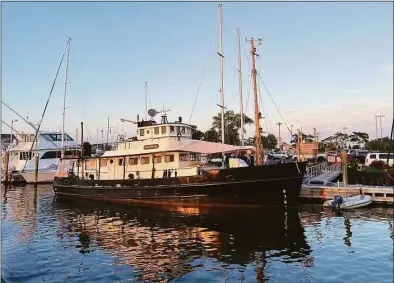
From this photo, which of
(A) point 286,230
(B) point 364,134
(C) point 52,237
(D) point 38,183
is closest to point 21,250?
(C) point 52,237

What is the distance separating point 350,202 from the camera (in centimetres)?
2370

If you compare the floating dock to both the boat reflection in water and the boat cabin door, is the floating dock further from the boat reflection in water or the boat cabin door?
the boat cabin door

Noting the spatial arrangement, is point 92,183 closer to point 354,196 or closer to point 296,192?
point 296,192

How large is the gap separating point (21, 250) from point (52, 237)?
2523 millimetres

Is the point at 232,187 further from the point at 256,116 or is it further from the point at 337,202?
the point at 337,202

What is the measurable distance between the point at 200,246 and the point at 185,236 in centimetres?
203

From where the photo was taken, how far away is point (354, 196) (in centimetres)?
2484

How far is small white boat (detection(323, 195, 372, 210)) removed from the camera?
23.3 meters

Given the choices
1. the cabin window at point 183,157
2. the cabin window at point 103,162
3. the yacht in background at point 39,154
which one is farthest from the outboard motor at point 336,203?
the yacht in background at point 39,154

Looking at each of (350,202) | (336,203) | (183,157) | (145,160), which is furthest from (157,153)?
(350,202)

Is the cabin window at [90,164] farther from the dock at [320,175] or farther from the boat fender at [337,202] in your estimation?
the boat fender at [337,202]

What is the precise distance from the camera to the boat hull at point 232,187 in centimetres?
2250

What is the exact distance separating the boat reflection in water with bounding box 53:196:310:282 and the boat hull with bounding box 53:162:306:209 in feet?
2.15

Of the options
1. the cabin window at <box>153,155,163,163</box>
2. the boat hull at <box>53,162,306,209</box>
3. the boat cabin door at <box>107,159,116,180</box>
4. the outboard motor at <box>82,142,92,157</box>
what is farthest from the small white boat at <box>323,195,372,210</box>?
the outboard motor at <box>82,142,92,157</box>
